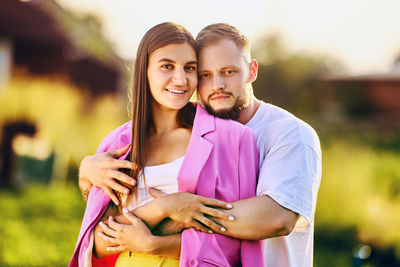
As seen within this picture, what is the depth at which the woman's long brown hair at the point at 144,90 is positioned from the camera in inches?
106

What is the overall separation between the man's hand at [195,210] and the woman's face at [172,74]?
53cm

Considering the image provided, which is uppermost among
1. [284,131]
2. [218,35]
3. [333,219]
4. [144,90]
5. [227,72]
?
[218,35]

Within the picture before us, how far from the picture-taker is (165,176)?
2.64m

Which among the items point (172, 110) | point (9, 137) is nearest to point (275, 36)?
point (9, 137)

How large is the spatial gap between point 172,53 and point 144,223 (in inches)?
35.1

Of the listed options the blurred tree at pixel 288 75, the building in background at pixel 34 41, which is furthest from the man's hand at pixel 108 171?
the blurred tree at pixel 288 75

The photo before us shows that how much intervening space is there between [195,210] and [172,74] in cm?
74

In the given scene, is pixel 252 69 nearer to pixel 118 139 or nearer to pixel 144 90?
pixel 144 90

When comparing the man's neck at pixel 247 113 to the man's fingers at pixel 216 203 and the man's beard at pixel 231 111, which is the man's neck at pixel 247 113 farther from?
the man's fingers at pixel 216 203

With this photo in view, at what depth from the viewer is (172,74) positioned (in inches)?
107

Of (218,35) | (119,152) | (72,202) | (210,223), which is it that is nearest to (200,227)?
(210,223)

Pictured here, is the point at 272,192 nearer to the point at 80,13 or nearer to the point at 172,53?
the point at 172,53

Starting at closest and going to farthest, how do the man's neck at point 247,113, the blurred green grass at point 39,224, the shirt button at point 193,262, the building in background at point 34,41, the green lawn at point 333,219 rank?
the shirt button at point 193,262 → the man's neck at point 247,113 → the blurred green grass at point 39,224 → the green lawn at point 333,219 → the building in background at point 34,41

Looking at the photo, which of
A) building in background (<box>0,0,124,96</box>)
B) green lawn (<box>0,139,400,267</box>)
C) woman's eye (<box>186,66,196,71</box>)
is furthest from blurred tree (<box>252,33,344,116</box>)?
woman's eye (<box>186,66,196,71</box>)
